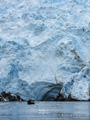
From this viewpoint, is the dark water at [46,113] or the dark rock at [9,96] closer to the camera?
the dark water at [46,113]

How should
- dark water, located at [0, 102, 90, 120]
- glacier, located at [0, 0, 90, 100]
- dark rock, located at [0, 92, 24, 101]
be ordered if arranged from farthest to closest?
dark rock, located at [0, 92, 24, 101]
glacier, located at [0, 0, 90, 100]
dark water, located at [0, 102, 90, 120]

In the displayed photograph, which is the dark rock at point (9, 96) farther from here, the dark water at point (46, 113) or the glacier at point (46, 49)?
the dark water at point (46, 113)

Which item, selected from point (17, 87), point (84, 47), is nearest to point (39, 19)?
point (84, 47)

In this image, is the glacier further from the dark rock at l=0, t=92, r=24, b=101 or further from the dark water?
the dark water

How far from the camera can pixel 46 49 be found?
1628 inches

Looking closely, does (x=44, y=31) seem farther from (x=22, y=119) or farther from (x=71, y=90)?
(x=22, y=119)

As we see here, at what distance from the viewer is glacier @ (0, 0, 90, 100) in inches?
1503

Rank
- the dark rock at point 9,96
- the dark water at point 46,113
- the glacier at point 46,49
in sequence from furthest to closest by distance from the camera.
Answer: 1. the dark rock at point 9,96
2. the glacier at point 46,49
3. the dark water at point 46,113

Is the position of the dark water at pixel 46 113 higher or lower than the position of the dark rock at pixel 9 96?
higher

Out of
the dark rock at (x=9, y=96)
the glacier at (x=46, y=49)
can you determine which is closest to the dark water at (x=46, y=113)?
the glacier at (x=46, y=49)

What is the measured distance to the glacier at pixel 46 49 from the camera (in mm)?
38188

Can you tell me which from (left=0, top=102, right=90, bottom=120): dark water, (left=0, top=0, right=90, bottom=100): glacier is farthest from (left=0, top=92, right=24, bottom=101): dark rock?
(left=0, top=102, right=90, bottom=120): dark water

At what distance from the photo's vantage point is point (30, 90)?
38.1 metres

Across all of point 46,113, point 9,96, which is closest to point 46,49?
point 9,96
